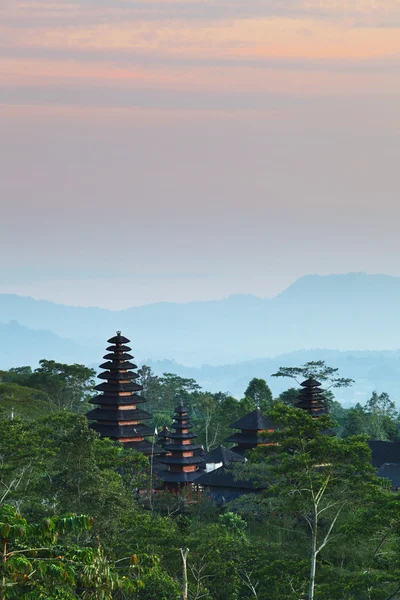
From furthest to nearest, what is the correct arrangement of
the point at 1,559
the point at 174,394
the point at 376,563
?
the point at 174,394, the point at 376,563, the point at 1,559

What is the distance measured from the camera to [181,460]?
2525 inches

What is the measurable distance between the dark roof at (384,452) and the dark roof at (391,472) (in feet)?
9.94

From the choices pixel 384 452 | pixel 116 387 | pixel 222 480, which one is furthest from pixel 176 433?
pixel 384 452

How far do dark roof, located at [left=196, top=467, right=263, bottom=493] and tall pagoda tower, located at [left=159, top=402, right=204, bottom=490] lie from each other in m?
1.30

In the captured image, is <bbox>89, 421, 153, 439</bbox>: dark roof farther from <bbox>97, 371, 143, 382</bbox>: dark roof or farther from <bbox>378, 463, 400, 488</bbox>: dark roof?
<bbox>378, 463, 400, 488</bbox>: dark roof

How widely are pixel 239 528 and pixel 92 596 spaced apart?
29.0m

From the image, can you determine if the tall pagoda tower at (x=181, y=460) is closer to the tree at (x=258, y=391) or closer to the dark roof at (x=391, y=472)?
the dark roof at (x=391, y=472)

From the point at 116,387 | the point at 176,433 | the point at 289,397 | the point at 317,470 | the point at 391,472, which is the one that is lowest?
the point at 317,470

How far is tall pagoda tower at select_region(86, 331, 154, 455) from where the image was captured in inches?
2633

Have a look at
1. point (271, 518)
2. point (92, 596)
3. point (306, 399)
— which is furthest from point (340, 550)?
point (306, 399)

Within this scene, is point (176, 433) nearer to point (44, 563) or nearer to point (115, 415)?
point (115, 415)

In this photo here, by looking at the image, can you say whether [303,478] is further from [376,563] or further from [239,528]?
[239,528]

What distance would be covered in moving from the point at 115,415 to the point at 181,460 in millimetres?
5782

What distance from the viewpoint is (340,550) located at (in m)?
39.4
